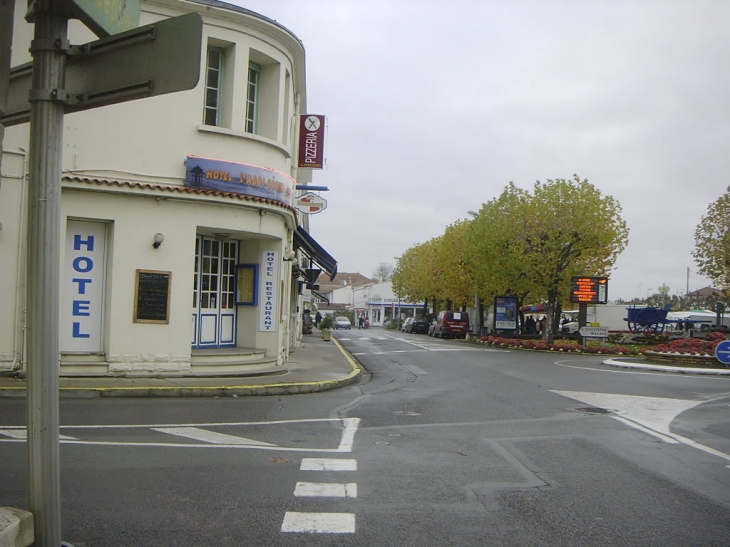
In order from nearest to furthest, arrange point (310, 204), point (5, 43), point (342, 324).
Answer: point (5, 43) < point (310, 204) < point (342, 324)

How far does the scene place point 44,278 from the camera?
3.55 meters

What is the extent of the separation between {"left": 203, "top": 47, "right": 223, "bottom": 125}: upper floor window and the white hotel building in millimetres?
25

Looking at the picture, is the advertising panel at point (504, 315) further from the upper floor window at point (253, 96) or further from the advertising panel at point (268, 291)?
the upper floor window at point (253, 96)

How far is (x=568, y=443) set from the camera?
28.2 ft

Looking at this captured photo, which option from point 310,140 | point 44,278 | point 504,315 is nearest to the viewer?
point 44,278

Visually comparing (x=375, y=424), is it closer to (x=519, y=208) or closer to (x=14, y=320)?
(x=14, y=320)

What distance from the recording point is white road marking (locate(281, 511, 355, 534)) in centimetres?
503

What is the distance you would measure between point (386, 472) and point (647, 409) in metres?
6.86

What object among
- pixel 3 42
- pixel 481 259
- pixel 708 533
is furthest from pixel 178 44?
pixel 481 259

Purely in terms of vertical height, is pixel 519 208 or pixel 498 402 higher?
pixel 519 208

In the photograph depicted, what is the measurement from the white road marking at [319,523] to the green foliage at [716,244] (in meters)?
32.2

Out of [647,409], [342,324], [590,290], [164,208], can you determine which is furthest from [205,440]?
[342,324]

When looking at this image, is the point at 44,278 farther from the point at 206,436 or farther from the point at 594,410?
the point at 594,410

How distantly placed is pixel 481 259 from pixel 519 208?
5.65 metres
